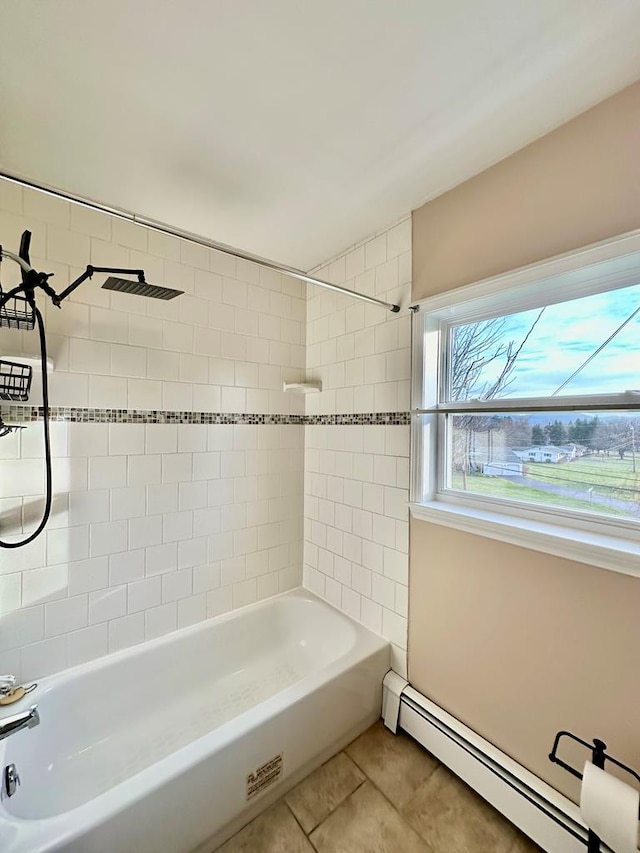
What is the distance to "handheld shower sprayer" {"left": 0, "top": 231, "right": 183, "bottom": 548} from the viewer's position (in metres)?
1.13

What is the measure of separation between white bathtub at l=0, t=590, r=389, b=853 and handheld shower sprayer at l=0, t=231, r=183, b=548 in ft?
2.77

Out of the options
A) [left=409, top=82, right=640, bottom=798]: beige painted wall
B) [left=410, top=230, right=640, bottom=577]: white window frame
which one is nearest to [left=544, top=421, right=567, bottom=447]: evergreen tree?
[left=410, top=230, right=640, bottom=577]: white window frame

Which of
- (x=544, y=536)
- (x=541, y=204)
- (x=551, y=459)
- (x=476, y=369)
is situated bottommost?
(x=544, y=536)

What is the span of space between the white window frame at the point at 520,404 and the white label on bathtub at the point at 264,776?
45.4 inches

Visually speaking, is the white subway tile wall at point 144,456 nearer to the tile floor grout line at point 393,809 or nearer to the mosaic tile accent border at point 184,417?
the mosaic tile accent border at point 184,417

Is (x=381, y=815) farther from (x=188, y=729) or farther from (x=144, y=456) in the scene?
(x=144, y=456)

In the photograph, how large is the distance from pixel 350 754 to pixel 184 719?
82 centimetres

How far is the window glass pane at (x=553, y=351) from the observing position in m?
1.21

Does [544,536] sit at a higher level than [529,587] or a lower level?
higher

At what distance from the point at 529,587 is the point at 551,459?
493 mm

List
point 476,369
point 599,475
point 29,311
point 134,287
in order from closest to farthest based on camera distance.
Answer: point 134,287 → point 599,475 → point 29,311 → point 476,369

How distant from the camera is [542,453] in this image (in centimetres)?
142

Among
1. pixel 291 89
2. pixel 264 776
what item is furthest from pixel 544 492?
pixel 291 89

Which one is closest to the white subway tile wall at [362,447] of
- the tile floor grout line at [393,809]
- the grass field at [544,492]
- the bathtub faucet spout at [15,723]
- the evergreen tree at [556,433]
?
the grass field at [544,492]
